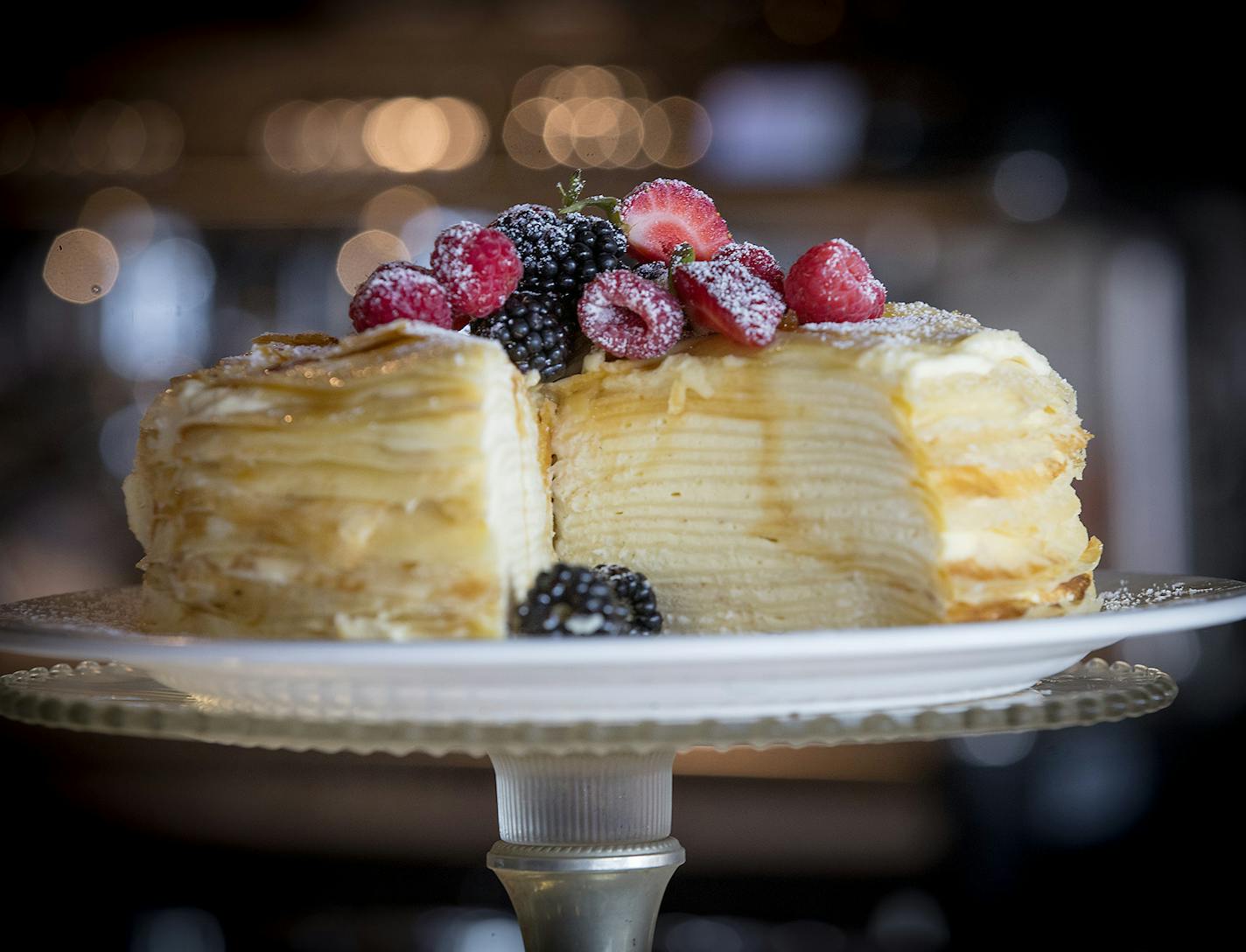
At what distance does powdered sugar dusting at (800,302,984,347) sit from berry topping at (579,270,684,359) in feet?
0.54

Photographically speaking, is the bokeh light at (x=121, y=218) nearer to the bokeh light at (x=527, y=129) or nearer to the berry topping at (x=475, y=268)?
the bokeh light at (x=527, y=129)

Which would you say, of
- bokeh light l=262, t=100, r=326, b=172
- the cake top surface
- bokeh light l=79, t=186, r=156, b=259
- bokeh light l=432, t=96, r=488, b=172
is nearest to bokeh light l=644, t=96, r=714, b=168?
bokeh light l=432, t=96, r=488, b=172

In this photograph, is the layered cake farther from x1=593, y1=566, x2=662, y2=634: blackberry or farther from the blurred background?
the blurred background

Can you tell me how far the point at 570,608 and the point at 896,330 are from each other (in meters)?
0.53

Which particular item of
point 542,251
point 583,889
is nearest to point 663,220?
point 542,251

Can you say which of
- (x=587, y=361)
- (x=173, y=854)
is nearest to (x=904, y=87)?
(x=587, y=361)

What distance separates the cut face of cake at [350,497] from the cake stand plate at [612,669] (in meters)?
0.16

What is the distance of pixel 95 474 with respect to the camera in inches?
153

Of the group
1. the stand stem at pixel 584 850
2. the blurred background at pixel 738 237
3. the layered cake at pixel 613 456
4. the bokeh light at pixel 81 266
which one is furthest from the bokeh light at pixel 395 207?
the stand stem at pixel 584 850

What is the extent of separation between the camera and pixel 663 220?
5.38 feet

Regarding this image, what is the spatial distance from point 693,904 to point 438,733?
9.06ft

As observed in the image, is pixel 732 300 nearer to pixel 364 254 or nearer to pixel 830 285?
A: pixel 830 285

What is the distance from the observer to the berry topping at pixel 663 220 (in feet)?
5.38

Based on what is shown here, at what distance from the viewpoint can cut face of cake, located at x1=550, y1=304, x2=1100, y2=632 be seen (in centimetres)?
134
